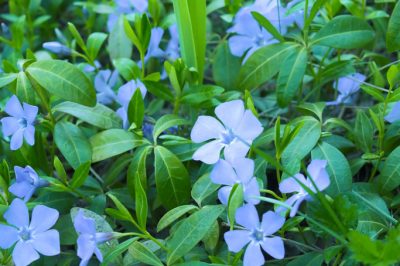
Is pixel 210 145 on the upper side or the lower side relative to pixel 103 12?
lower

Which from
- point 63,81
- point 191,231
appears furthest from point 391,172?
point 63,81

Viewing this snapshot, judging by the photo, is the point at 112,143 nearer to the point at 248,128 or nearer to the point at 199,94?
the point at 199,94

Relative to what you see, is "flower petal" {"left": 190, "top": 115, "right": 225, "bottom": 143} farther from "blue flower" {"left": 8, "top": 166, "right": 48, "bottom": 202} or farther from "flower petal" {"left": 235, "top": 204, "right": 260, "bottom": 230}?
"blue flower" {"left": 8, "top": 166, "right": 48, "bottom": 202}

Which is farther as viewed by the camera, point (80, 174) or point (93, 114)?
point (93, 114)

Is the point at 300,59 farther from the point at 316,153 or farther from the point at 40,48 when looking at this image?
the point at 40,48

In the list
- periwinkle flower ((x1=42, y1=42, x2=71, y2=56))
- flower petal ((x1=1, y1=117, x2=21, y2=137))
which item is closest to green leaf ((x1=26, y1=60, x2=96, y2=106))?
flower petal ((x1=1, y1=117, x2=21, y2=137))

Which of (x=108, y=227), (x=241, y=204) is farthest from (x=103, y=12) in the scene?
(x=241, y=204)
